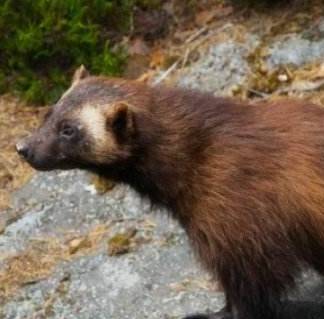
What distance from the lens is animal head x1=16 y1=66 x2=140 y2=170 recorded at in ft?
16.6

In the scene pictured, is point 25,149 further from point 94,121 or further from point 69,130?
point 94,121

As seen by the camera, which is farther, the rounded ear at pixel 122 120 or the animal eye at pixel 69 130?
the animal eye at pixel 69 130

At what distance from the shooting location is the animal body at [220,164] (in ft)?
16.0

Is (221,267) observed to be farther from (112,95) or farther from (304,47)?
(304,47)

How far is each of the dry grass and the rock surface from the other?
142 millimetres

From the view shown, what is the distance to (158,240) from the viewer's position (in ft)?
20.4

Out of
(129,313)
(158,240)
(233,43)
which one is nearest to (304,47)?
(233,43)

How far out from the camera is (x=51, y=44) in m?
8.22

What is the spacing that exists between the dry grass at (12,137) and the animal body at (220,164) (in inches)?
82.4

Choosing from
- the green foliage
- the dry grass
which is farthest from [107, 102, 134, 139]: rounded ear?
the green foliage

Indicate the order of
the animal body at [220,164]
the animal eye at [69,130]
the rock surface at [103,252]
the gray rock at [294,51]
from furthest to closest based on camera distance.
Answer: the gray rock at [294,51] < the rock surface at [103,252] < the animal eye at [69,130] < the animal body at [220,164]

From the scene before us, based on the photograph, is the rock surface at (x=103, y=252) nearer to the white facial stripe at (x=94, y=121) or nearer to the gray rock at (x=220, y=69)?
the gray rock at (x=220, y=69)

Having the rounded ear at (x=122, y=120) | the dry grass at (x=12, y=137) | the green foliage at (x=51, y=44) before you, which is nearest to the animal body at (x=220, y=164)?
the rounded ear at (x=122, y=120)

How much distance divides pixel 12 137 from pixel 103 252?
1.89m
